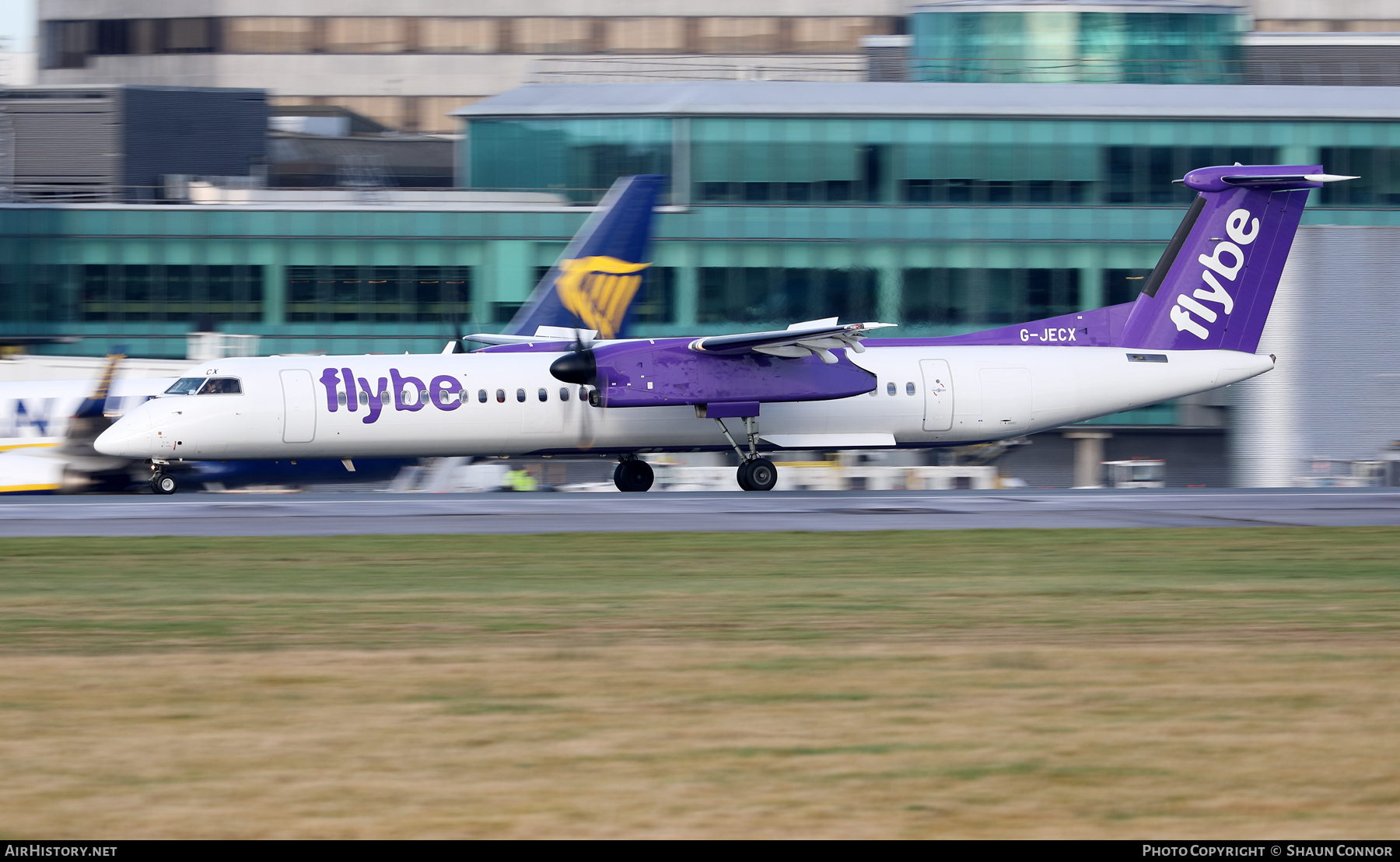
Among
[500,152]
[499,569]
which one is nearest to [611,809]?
[499,569]

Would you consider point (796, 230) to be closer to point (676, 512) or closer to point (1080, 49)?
point (1080, 49)

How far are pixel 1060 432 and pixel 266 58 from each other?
61082mm

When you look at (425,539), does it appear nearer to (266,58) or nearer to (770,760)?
(770,760)

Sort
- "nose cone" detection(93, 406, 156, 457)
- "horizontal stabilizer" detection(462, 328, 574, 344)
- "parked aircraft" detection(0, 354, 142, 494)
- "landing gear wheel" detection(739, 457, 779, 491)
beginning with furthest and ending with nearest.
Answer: "horizontal stabilizer" detection(462, 328, 574, 344) → "landing gear wheel" detection(739, 457, 779, 491) → "parked aircraft" detection(0, 354, 142, 494) → "nose cone" detection(93, 406, 156, 457)

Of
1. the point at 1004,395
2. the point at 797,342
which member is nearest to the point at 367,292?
the point at 797,342

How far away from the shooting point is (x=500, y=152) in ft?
175

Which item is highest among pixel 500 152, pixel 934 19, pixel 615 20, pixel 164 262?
pixel 615 20

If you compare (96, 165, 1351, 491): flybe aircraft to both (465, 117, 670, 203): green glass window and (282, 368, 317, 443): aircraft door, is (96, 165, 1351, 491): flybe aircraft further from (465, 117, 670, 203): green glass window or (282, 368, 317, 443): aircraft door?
(465, 117, 670, 203): green glass window

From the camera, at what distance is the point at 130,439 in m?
27.2

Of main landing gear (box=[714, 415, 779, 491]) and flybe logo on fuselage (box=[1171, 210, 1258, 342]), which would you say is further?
flybe logo on fuselage (box=[1171, 210, 1258, 342])

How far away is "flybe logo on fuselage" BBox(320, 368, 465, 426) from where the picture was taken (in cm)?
2784

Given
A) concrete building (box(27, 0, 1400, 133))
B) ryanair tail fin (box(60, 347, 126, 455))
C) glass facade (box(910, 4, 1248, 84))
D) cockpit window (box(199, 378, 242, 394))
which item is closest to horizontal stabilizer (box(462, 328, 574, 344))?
cockpit window (box(199, 378, 242, 394))

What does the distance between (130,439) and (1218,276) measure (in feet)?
68.3

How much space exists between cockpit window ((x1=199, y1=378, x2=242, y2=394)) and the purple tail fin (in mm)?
16884
